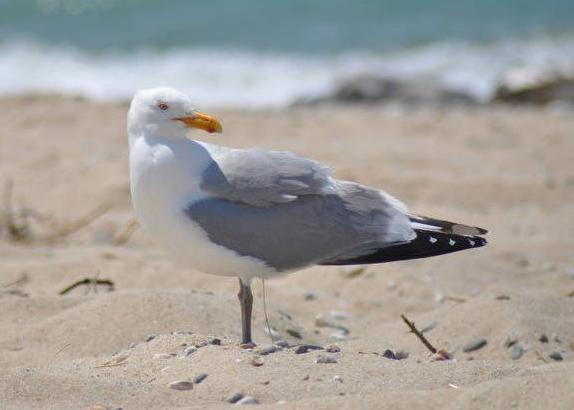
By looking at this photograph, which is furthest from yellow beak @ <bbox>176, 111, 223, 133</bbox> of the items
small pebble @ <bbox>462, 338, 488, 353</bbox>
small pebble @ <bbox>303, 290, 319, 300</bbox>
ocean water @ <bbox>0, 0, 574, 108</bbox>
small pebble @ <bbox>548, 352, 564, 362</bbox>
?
ocean water @ <bbox>0, 0, 574, 108</bbox>

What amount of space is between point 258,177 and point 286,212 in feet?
0.56

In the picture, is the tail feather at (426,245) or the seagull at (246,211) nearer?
the seagull at (246,211)

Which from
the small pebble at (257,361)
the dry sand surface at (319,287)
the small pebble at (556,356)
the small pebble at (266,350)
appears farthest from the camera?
the small pebble at (556,356)

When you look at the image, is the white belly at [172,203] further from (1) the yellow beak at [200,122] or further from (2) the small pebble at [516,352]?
(2) the small pebble at [516,352]

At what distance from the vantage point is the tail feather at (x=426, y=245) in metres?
4.21

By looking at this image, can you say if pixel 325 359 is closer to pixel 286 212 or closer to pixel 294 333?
pixel 286 212

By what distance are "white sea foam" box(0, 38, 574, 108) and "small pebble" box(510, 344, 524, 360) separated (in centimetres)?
950

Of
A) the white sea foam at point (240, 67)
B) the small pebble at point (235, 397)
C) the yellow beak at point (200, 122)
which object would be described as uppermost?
the yellow beak at point (200, 122)

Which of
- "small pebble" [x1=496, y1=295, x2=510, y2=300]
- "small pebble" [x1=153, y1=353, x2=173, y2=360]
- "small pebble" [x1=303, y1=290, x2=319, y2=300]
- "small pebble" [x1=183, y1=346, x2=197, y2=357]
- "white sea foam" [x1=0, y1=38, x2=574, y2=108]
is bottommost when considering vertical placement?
"small pebble" [x1=303, y1=290, x2=319, y2=300]

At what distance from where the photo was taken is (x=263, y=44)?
17.4 metres

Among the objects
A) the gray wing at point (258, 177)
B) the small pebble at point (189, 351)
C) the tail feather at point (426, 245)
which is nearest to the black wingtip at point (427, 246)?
the tail feather at point (426, 245)

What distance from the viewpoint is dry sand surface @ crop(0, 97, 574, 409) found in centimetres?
352

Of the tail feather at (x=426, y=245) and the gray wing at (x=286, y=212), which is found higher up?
the gray wing at (x=286, y=212)

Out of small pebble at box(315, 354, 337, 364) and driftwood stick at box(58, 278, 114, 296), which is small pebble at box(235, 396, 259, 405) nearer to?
small pebble at box(315, 354, 337, 364)
